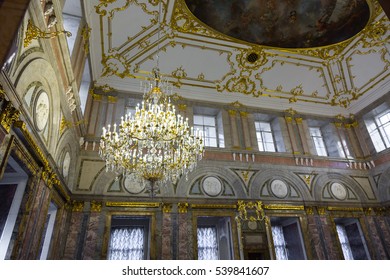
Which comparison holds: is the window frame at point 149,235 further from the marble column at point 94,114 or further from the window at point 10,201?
the window at point 10,201

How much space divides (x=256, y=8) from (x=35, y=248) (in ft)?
30.2

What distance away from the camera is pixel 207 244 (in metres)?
10.0

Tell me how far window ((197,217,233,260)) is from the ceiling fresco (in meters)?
6.81

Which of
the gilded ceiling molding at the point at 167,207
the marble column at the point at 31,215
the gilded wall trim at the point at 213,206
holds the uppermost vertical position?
the gilded wall trim at the point at 213,206

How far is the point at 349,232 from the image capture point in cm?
1095

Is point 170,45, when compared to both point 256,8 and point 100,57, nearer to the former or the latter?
point 100,57

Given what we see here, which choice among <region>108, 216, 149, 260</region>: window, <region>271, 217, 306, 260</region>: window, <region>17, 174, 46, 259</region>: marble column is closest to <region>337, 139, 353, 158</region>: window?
<region>271, 217, 306, 260</region>: window

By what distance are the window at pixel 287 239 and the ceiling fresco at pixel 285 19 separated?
6.89 meters

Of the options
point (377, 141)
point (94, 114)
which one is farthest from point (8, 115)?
point (377, 141)

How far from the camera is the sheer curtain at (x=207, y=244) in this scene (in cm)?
948

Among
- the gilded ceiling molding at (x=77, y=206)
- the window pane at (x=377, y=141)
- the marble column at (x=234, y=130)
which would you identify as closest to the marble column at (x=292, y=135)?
the marble column at (x=234, y=130)

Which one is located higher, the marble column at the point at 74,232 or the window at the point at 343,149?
the window at the point at 343,149

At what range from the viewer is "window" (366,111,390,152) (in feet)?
36.8

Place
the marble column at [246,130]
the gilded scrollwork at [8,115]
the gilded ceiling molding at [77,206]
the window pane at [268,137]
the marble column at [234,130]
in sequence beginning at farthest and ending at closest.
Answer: the window pane at [268,137] → the marble column at [246,130] → the marble column at [234,130] → the gilded ceiling molding at [77,206] → the gilded scrollwork at [8,115]
